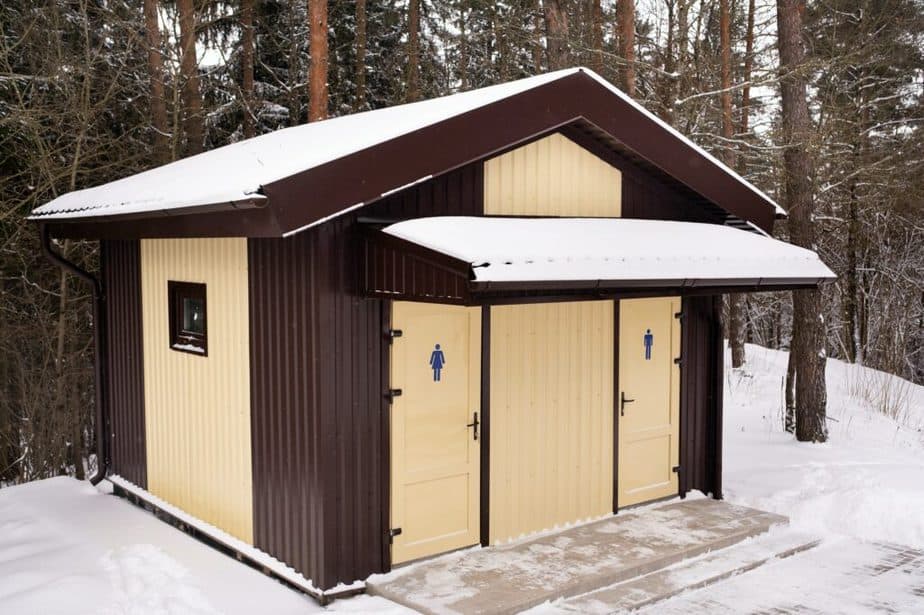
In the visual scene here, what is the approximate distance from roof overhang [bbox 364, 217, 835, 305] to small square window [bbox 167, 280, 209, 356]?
67.8 inches

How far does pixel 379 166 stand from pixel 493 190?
3.85ft

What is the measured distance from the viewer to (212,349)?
5.82 meters

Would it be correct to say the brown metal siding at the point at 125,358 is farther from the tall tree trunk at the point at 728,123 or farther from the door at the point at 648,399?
the tall tree trunk at the point at 728,123

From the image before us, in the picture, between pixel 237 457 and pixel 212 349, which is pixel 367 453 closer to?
pixel 237 457

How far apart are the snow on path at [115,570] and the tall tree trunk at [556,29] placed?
28.6ft

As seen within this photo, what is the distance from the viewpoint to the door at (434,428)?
527cm

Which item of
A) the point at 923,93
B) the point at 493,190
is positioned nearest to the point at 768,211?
the point at 493,190

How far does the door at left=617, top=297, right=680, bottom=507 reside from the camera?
6570mm

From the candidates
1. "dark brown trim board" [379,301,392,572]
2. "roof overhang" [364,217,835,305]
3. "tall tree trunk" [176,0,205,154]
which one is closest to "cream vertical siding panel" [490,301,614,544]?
"roof overhang" [364,217,835,305]

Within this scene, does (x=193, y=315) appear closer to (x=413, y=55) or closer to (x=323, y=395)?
(x=323, y=395)

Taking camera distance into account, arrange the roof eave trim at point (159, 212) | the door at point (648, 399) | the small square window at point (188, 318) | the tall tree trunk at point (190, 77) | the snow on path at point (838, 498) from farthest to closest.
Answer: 1. the tall tree trunk at point (190, 77)
2. the door at point (648, 399)
3. the small square window at point (188, 318)
4. the snow on path at point (838, 498)
5. the roof eave trim at point (159, 212)

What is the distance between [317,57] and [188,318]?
5.70 metres

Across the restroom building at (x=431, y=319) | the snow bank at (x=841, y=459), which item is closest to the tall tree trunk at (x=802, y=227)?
the snow bank at (x=841, y=459)

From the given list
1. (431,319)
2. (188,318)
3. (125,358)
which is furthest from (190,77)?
(431,319)
